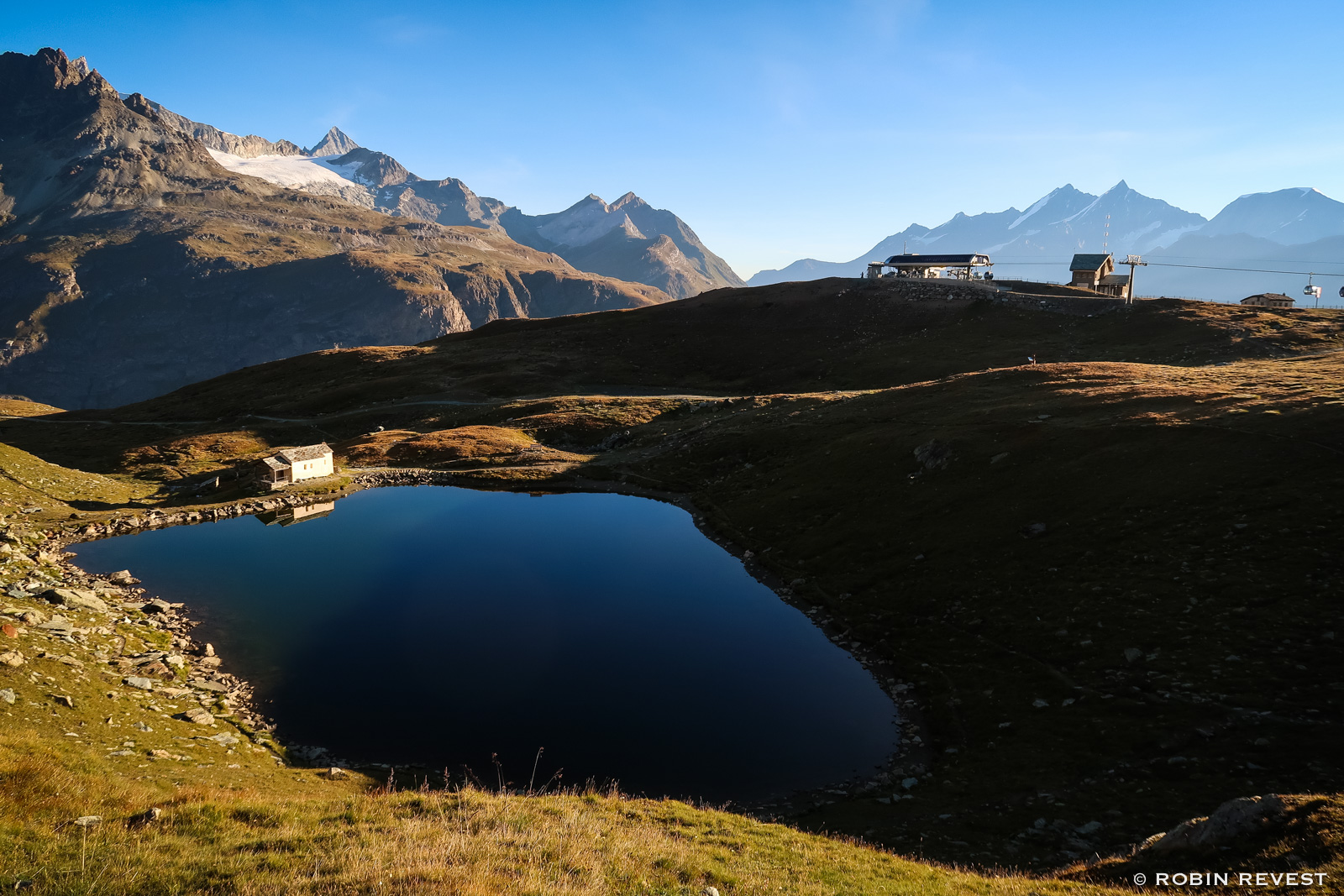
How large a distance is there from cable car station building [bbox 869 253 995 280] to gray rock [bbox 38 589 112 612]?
150m

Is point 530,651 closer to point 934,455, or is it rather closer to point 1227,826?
point 1227,826

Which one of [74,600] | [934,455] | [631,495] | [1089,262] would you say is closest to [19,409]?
[74,600]

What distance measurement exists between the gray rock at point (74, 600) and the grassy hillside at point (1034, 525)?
28.9 metres

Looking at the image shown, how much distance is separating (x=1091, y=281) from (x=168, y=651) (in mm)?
157207

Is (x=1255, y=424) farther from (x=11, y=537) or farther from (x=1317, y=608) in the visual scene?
(x=11, y=537)

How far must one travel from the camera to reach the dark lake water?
30.8 metres

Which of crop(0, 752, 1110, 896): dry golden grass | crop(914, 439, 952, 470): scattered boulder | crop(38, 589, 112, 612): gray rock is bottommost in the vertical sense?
crop(38, 589, 112, 612): gray rock

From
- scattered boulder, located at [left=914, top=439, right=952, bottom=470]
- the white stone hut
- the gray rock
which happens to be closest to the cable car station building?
scattered boulder, located at [left=914, top=439, right=952, bottom=470]

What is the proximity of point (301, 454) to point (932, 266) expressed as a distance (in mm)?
144410

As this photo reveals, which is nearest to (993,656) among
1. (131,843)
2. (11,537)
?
(131,843)

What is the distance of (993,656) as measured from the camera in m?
35.1

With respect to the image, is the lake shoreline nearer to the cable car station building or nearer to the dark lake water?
the dark lake water

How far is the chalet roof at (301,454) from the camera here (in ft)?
246

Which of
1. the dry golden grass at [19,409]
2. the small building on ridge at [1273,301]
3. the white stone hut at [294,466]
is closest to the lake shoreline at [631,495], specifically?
the white stone hut at [294,466]
